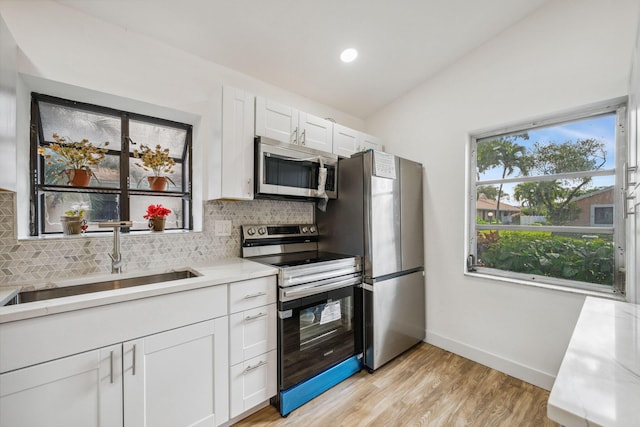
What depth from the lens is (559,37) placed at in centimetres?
195

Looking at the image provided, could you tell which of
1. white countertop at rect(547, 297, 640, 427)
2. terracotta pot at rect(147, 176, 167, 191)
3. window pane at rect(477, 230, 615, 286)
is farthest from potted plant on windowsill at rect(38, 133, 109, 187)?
window pane at rect(477, 230, 615, 286)

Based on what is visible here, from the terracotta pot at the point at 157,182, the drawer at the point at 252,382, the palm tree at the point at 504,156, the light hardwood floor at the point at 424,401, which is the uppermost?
the palm tree at the point at 504,156

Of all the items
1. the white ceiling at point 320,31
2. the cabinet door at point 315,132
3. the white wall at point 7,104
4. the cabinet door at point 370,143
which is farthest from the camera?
the cabinet door at point 370,143

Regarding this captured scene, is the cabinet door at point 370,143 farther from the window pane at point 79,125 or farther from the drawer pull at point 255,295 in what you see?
the window pane at point 79,125

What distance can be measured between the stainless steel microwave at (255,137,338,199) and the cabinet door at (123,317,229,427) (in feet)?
3.32

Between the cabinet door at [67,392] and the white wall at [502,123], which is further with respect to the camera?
the white wall at [502,123]

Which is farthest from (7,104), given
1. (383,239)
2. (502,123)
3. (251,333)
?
(502,123)

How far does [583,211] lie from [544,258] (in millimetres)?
438

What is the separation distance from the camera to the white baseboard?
1.97 metres

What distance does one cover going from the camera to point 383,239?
2221 millimetres

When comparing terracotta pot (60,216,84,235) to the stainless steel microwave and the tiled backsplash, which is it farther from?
the stainless steel microwave

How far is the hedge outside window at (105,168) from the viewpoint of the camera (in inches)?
65.3

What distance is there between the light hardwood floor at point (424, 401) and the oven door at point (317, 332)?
0.69ft

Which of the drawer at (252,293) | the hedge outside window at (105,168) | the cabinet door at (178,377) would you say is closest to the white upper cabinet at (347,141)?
the hedge outside window at (105,168)
